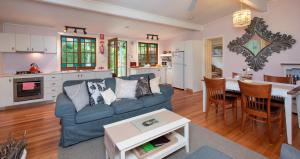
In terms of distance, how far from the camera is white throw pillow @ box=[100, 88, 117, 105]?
2.73 metres

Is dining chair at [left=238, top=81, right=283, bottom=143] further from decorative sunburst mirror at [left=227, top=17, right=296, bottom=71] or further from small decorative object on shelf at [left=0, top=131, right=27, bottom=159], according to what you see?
small decorative object on shelf at [left=0, top=131, right=27, bottom=159]

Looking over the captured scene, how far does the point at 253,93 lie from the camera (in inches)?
88.9

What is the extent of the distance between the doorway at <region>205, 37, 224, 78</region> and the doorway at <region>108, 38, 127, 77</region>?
3.35 m

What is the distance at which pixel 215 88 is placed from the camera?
293 centimetres

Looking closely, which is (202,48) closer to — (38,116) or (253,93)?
(253,93)

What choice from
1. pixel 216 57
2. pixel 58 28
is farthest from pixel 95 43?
pixel 216 57

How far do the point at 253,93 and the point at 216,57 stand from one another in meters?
5.10

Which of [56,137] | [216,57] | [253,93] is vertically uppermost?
[216,57]

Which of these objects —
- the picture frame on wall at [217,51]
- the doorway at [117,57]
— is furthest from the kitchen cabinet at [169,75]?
the picture frame on wall at [217,51]

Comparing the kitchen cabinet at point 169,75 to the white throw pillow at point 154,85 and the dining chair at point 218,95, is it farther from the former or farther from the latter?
the dining chair at point 218,95

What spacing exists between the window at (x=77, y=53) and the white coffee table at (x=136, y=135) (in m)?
4.27

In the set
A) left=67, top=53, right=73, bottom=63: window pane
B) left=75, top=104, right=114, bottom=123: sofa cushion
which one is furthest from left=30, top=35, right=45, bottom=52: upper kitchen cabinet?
left=75, top=104, right=114, bottom=123: sofa cushion

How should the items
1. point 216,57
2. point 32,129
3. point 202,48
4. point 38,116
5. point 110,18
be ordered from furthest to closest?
point 216,57 < point 202,48 < point 110,18 < point 38,116 < point 32,129

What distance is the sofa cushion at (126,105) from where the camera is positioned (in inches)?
102
